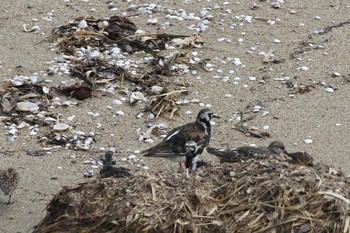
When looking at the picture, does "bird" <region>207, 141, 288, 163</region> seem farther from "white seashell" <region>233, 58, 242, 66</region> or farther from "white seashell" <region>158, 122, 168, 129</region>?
"white seashell" <region>233, 58, 242, 66</region>

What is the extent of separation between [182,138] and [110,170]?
3.21 feet

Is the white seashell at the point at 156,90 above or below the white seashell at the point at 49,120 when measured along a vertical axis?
below

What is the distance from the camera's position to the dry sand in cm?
752

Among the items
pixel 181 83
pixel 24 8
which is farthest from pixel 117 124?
pixel 24 8

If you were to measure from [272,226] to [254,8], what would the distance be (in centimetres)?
531

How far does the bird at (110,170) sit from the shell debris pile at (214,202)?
1.83ft

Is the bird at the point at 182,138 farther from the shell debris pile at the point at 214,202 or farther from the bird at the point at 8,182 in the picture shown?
the shell debris pile at the point at 214,202

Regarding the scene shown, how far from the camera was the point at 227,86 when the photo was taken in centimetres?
903

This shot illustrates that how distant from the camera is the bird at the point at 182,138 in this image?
7.45 m

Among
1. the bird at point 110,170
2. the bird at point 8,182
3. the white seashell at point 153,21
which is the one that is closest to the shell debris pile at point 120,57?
the white seashell at point 153,21

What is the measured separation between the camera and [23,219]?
6.66 meters

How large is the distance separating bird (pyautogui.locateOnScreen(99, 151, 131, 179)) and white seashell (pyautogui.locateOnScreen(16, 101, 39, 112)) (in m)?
1.49

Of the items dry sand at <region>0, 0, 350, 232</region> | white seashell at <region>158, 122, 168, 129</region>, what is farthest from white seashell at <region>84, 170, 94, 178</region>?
white seashell at <region>158, 122, 168, 129</region>

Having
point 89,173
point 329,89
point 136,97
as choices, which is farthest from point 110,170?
point 329,89
